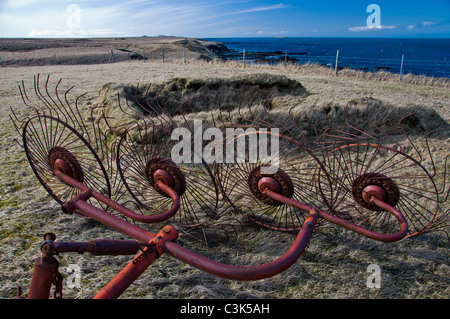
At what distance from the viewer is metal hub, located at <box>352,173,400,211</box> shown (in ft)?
9.20

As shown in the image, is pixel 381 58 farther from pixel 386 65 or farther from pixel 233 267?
pixel 233 267

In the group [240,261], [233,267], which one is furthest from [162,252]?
[240,261]

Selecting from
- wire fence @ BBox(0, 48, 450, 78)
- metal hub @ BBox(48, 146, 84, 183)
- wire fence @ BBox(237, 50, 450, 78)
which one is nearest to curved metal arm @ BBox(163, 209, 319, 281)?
metal hub @ BBox(48, 146, 84, 183)

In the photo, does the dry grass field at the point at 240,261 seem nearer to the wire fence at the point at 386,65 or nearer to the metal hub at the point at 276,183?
the metal hub at the point at 276,183

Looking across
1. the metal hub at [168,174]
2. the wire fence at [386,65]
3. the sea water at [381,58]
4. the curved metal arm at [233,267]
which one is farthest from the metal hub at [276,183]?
the wire fence at [386,65]

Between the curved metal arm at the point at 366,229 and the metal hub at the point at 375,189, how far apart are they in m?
0.09

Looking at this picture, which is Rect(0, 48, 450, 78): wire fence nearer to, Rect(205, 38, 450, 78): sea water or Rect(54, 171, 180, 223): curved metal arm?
Rect(205, 38, 450, 78): sea water

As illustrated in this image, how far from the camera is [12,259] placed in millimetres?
2482

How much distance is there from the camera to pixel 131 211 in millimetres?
2480

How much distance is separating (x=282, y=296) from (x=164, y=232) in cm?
100

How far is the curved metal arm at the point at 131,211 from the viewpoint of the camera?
8.04 feet

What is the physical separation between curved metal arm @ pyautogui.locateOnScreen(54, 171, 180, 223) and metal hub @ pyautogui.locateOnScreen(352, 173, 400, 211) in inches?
66.2
